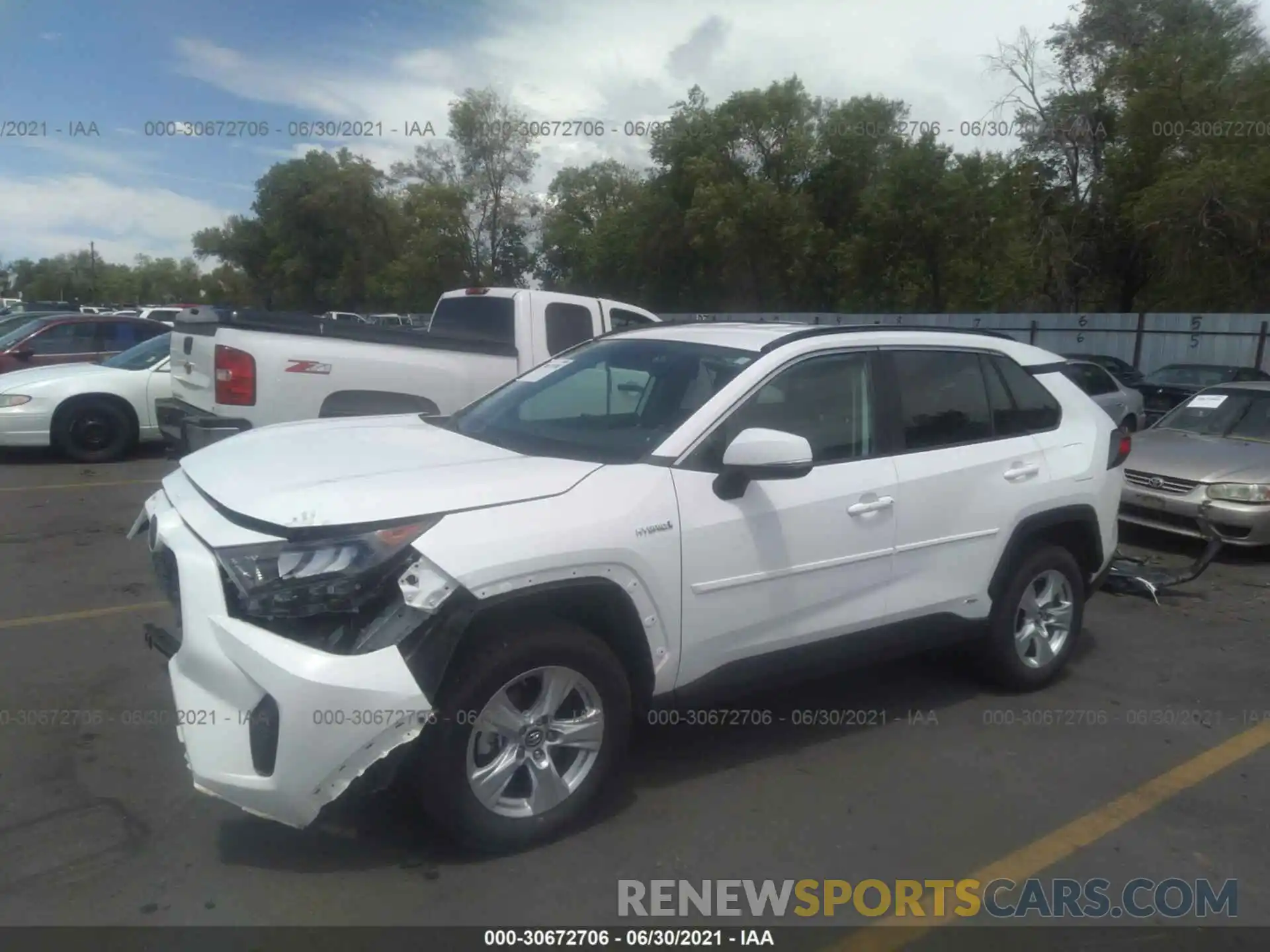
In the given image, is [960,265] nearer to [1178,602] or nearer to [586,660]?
[1178,602]

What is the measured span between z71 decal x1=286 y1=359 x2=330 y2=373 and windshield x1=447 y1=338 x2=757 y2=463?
300 centimetres

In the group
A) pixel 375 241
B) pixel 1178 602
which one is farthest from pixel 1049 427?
pixel 375 241

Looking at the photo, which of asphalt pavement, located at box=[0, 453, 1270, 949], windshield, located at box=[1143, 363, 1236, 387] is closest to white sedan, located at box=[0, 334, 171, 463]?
asphalt pavement, located at box=[0, 453, 1270, 949]

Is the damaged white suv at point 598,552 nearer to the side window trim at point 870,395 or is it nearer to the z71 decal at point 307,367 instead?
the side window trim at point 870,395

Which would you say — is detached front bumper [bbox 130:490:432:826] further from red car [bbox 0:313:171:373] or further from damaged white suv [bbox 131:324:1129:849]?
red car [bbox 0:313:171:373]

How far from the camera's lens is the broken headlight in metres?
3.30

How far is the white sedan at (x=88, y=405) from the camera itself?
11414 millimetres

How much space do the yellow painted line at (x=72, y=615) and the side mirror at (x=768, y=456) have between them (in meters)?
4.03

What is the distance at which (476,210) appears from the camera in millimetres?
46188

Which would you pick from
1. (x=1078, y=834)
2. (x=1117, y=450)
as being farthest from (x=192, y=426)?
(x=1078, y=834)

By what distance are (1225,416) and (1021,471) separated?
18.8 feet

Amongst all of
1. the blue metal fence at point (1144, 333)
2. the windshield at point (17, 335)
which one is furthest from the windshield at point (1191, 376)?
the windshield at point (17, 335)

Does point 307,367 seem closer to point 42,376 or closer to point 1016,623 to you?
point 1016,623
